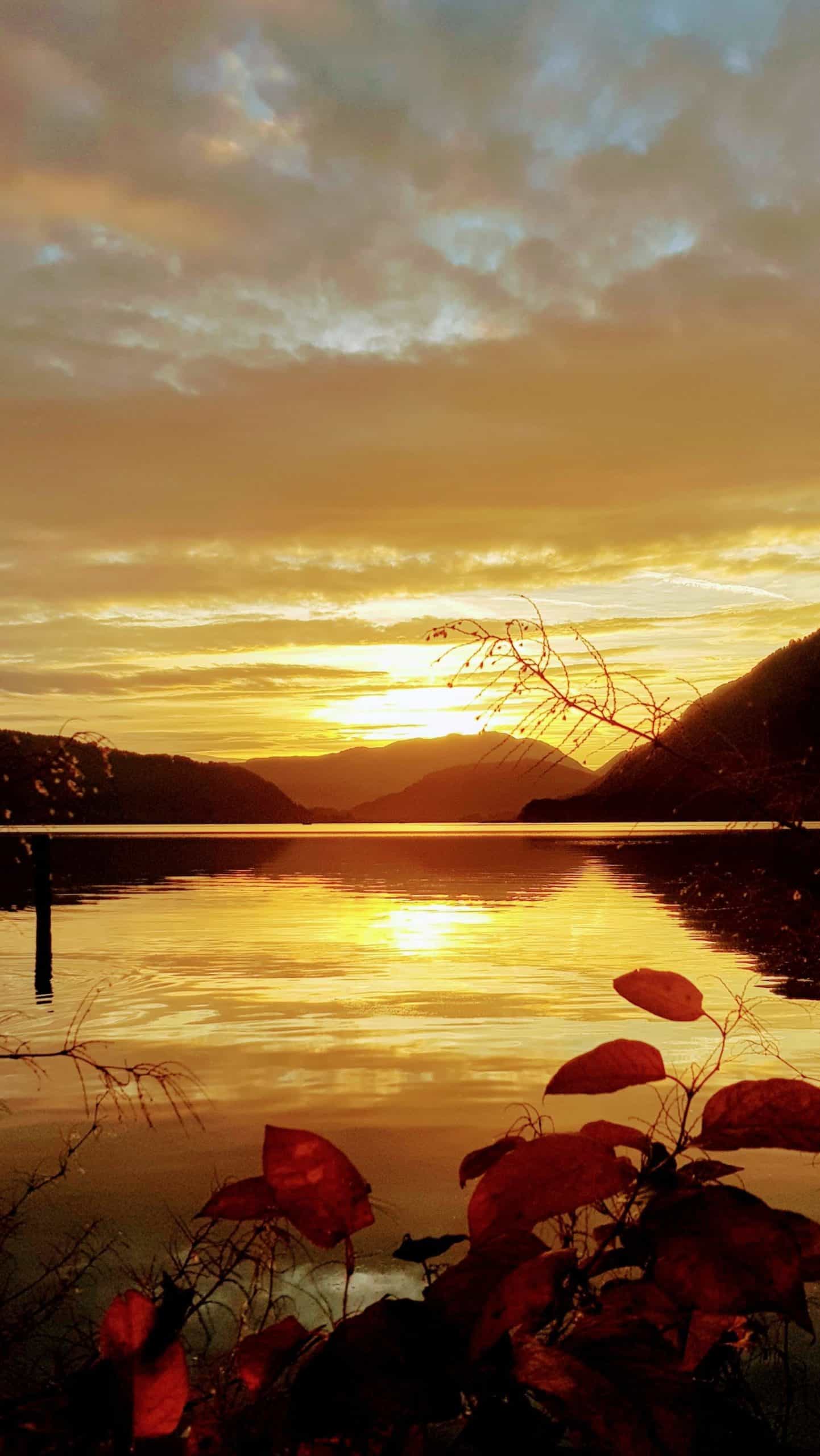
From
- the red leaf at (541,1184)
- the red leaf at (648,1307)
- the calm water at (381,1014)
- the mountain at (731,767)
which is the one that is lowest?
the calm water at (381,1014)

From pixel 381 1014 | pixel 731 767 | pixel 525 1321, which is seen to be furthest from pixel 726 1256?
pixel 381 1014

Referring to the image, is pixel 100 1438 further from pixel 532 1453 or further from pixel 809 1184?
pixel 809 1184

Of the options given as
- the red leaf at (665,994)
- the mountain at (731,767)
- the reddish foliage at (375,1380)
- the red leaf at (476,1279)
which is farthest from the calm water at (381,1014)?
the reddish foliage at (375,1380)

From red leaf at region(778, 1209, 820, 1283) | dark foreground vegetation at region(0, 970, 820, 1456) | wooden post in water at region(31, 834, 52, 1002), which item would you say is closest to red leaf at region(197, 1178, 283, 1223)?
dark foreground vegetation at region(0, 970, 820, 1456)

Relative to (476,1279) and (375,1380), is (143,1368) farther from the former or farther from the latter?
(476,1279)

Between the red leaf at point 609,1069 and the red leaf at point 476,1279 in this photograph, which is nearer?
the red leaf at point 476,1279

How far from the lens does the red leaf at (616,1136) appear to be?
4.77 ft

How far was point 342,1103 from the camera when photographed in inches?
526

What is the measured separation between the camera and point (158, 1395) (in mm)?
1282

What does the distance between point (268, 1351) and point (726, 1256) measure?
1.78ft

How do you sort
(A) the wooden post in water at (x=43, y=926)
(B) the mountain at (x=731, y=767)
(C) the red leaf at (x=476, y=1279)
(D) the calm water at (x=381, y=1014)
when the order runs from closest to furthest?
1. (C) the red leaf at (x=476, y=1279)
2. (B) the mountain at (x=731, y=767)
3. (D) the calm water at (x=381, y=1014)
4. (A) the wooden post in water at (x=43, y=926)

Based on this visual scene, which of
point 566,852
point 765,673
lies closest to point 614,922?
point 566,852

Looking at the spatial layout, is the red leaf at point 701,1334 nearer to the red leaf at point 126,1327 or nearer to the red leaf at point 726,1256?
the red leaf at point 726,1256

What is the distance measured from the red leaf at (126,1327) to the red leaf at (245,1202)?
17 centimetres
